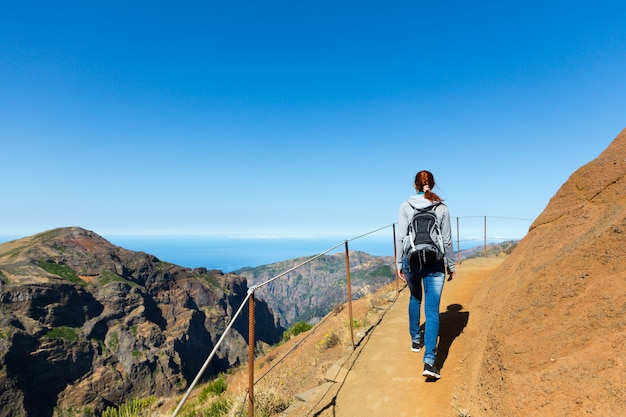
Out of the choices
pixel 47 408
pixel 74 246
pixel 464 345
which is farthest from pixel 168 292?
pixel 464 345

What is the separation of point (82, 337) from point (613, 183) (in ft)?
401

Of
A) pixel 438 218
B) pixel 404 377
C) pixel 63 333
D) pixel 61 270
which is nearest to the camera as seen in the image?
pixel 438 218

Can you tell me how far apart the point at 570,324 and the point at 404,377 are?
2.47m

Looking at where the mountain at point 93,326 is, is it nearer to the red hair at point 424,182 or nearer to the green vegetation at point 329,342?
the green vegetation at point 329,342

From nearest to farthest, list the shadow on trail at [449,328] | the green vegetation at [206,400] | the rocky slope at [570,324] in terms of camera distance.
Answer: the rocky slope at [570,324]
the shadow on trail at [449,328]
the green vegetation at [206,400]

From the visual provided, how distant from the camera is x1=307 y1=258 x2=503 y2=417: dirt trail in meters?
4.27

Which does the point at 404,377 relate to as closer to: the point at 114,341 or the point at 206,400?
the point at 206,400

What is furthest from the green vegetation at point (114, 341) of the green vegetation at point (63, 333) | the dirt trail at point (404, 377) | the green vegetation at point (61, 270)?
the dirt trail at point (404, 377)

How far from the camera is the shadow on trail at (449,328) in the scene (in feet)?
17.7

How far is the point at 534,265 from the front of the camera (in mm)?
4809

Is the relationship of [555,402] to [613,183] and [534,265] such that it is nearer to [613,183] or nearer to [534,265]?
[534,265]

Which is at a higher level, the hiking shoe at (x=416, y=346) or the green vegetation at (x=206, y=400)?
the hiking shoe at (x=416, y=346)

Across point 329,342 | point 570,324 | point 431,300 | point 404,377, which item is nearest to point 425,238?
point 431,300

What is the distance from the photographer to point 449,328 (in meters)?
6.26
